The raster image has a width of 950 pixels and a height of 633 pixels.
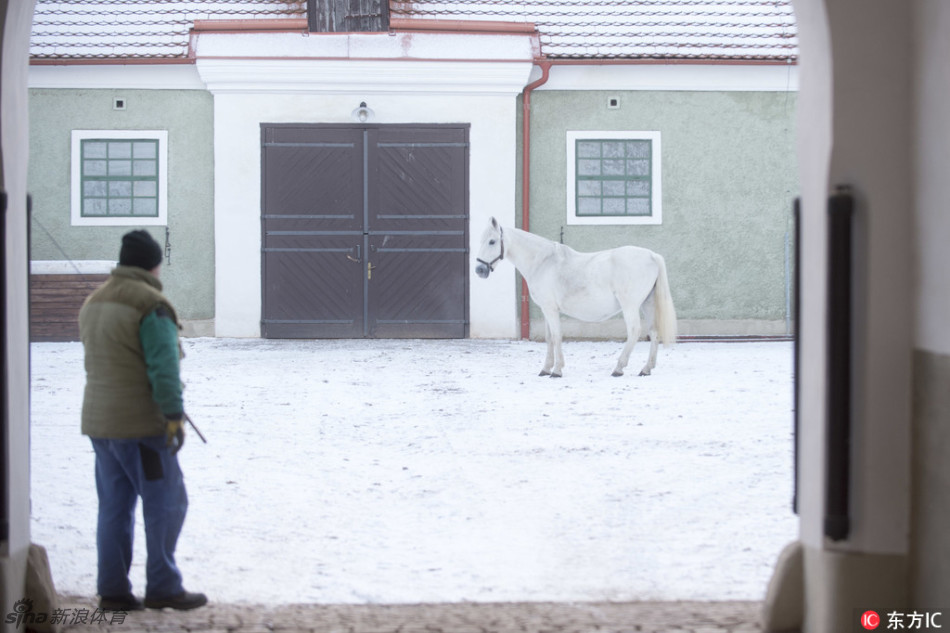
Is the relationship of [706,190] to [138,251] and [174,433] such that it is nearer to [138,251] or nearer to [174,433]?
[138,251]

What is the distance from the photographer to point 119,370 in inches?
156

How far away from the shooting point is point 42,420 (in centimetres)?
858

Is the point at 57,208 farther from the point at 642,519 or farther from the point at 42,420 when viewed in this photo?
the point at 642,519

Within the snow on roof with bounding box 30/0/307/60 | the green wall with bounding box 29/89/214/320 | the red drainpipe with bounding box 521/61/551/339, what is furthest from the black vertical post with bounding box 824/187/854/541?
the snow on roof with bounding box 30/0/307/60

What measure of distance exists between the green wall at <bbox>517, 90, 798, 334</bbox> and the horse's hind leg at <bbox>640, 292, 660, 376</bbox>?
369 centimetres

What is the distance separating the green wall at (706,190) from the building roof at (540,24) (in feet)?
2.19

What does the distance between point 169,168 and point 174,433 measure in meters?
12.0

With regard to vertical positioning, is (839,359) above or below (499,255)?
below

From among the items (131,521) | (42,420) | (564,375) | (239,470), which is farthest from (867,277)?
(564,375)

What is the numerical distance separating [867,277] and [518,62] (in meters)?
12.0

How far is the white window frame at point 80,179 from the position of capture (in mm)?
15094

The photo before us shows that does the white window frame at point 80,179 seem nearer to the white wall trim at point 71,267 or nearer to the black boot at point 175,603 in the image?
the white wall trim at point 71,267

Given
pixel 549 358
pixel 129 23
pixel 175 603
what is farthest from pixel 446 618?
pixel 129 23

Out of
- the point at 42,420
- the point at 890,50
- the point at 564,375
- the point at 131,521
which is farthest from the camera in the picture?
the point at 564,375
